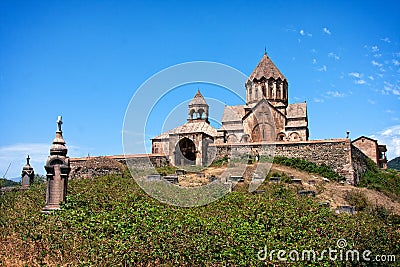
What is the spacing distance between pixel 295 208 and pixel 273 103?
772 inches

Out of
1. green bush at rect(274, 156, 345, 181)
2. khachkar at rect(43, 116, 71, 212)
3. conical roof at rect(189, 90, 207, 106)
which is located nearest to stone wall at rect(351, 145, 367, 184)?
green bush at rect(274, 156, 345, 181)

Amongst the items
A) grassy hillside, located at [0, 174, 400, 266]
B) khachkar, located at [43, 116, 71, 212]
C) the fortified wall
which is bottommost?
grassy hillside, located at [0, 174, 400, 266]

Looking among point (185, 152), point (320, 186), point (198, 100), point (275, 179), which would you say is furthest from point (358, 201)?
point (198, 100)

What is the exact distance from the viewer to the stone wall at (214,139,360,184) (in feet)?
70.2

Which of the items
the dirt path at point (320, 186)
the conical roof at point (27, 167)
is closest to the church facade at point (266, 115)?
the dirt path at point (320, 186)

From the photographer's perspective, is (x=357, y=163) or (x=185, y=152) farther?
(x=185, y=152)

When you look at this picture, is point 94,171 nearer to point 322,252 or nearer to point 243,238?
point 243,238

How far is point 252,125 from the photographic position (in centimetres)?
2922

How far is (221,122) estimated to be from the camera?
31.2m

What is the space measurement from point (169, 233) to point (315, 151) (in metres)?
16.1

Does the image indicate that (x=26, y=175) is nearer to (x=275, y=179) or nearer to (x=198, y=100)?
(x=275, y=179)

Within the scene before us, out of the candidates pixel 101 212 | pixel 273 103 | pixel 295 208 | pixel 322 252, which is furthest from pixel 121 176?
pixel 273 103

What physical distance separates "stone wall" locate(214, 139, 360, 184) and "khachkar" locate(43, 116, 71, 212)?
13755 mm

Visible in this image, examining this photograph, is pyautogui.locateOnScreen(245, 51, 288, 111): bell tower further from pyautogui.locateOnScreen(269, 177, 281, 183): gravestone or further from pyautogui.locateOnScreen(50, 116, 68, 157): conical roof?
pyautogui.locateOnScreen(50, 116, 68, 157): conical roof
